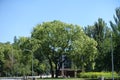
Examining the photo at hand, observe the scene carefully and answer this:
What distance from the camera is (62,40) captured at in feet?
282

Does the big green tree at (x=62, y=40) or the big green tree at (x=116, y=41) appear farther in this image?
the big green tree at (x=62, y=40)

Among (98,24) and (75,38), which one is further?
(98,24)

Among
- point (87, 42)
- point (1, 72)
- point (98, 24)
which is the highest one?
point (98, 24)

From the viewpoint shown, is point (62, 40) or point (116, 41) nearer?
point (116, 41)

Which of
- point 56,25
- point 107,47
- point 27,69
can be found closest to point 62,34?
point 56,25

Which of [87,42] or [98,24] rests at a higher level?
[98,24]

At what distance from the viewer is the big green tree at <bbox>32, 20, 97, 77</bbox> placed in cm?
8481

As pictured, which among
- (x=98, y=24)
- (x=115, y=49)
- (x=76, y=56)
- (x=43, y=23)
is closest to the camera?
(x=115, y=49)

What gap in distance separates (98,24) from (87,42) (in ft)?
89.4

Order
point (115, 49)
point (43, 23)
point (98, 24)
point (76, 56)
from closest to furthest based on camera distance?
point (115, 49)
point (76, 56)
point (43, 23)
point (98, 24)

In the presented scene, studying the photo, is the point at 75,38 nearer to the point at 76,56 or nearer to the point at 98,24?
the point at 76,56

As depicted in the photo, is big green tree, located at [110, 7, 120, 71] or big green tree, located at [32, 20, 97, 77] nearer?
big green tree, located at [110, 7, 120, 71]

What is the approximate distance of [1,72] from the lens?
11550 centimetres

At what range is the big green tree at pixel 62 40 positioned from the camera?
84.8 m
